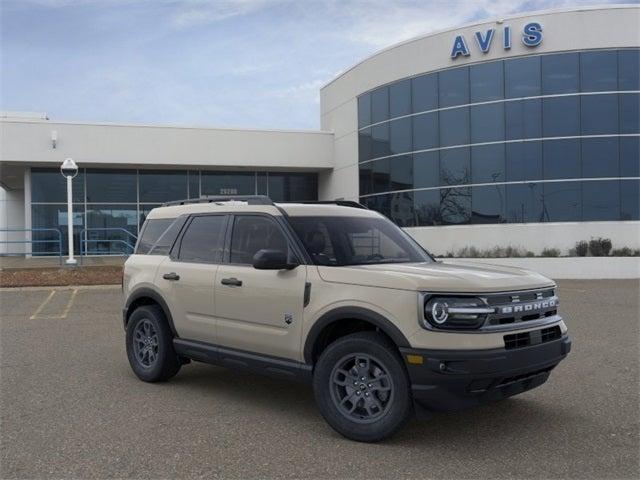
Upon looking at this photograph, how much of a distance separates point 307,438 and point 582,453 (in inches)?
78.7

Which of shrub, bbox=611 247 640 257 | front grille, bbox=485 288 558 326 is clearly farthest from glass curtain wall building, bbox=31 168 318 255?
front grille, bbox=485 288 558 326

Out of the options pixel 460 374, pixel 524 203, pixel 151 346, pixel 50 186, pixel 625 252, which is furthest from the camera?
pixel 50 186

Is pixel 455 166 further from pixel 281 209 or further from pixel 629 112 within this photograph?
pixel 281 209

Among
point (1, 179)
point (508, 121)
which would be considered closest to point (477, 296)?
point (508, 121)

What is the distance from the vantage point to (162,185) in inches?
1180

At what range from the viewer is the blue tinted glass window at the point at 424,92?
25078 millimetres

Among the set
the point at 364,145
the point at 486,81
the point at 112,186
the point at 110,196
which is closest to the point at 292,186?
the point at 364,145

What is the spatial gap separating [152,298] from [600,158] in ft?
64.3

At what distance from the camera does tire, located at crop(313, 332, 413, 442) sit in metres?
4.54

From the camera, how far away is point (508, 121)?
23.3m

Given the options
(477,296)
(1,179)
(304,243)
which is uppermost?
(1,179)

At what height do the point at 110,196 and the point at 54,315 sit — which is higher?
the point at 110,196

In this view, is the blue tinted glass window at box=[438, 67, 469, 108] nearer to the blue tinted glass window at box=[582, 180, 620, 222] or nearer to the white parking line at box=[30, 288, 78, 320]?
the blue tinted glass window at box=[582, 180, 620, 222]

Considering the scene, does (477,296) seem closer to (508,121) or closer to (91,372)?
(91,372)
